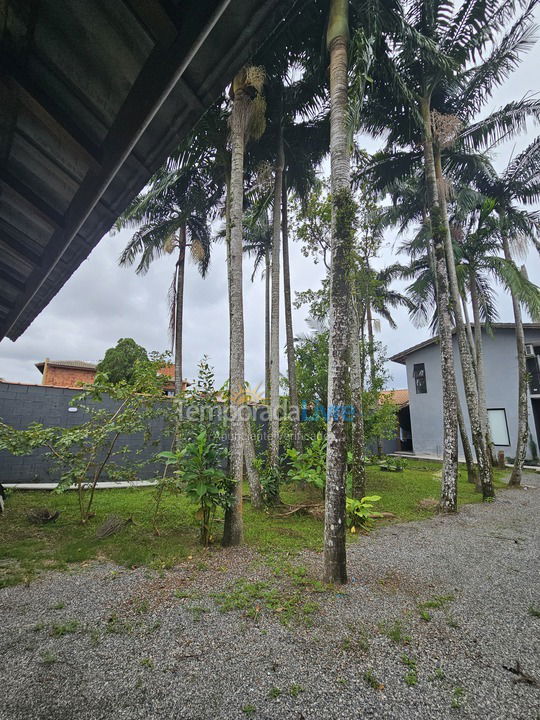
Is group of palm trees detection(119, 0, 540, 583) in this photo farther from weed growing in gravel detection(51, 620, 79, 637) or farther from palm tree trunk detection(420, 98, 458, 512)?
weed growing in gravel detection(51, 620, 79, 637)

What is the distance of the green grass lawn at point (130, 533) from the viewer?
411 cm

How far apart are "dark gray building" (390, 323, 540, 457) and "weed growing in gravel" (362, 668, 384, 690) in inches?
622

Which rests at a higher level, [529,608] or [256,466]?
[256,466]

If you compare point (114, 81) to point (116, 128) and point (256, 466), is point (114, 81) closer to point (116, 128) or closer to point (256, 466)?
point (116, 128)

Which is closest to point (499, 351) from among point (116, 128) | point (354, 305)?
point (354, 305)

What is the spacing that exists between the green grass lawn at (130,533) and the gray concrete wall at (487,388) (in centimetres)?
981

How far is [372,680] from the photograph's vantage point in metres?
2.13

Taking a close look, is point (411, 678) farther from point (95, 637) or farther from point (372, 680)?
point (95, 637)

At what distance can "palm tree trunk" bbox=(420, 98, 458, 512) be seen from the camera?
7.00 metres

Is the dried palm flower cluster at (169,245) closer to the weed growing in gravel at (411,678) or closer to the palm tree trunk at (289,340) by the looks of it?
the palm tree trunk at (289,340)

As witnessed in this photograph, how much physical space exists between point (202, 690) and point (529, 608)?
3.14 meters

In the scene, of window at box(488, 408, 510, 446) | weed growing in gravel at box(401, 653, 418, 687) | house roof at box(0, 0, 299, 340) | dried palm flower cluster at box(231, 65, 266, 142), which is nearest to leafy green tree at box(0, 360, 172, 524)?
weed growing in gravel at box(401, 653, 418, 687)

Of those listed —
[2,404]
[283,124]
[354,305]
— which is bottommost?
[2,404]

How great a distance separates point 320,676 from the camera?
2.16m
